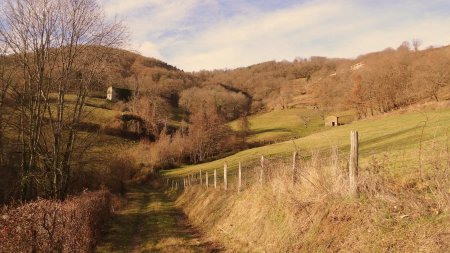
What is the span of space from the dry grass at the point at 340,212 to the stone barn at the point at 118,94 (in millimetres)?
116435

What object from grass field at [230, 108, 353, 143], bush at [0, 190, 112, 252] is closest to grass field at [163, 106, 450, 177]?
bush at [0, 190, 112, 252]

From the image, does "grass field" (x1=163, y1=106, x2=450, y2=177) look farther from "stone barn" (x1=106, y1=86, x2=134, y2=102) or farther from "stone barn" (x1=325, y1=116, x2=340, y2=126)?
"stone barn" (x1=106, y1=86, x2=134, y2=102)

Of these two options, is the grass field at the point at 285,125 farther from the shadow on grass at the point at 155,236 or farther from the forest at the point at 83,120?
the shadow on grass at the point at 155,236

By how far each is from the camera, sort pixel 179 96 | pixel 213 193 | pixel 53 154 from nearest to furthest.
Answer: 1. pixel 213 193
2. pixel 53 154
3. pixel 179 96

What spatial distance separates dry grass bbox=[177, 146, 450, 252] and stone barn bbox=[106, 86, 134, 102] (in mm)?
116435

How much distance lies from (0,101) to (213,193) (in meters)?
15.3

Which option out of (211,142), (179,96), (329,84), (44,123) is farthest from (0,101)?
(179,96)

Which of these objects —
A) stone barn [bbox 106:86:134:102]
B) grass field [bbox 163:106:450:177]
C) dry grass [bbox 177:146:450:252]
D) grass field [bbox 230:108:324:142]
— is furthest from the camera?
stone barn [bbox 106:86:134:102]

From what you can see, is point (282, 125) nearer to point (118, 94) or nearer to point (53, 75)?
point (118, 94)

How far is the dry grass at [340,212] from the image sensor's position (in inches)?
258

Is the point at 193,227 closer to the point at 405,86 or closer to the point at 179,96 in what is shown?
the point at 405,86

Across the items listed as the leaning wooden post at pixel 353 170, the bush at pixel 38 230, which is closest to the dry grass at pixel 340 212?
the leaning wooden post at pixel 353 170

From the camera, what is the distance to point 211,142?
269 ft

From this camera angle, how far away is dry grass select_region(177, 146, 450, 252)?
6543 millimetres
